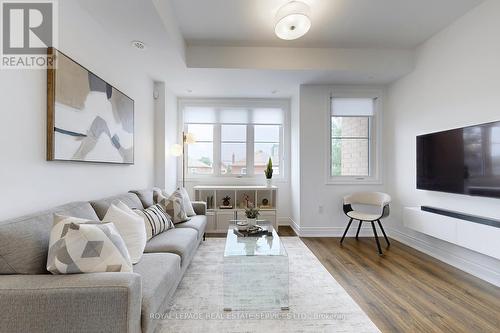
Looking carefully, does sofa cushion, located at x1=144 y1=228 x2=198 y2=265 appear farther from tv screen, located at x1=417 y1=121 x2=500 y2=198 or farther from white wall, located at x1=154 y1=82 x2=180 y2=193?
tv screen, located at x1=417 y1=121 x2=500 y2=198

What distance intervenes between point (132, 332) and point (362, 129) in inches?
168

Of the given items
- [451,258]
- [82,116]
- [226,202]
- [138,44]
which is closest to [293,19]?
[138,44]

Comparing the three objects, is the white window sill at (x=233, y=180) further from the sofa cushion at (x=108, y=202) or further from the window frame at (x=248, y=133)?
the sofa cushion at (x=108, y=202)

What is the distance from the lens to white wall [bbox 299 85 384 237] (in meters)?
4.14

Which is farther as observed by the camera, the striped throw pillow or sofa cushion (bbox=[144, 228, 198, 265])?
the striped throw pillow

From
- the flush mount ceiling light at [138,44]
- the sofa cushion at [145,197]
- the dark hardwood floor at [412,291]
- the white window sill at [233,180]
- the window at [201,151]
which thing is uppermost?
the flush mount ceiling light at [138,44]

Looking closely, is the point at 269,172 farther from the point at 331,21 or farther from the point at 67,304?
the point at 67,304

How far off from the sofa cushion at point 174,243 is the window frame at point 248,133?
2326 mm

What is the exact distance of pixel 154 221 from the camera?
2.47m

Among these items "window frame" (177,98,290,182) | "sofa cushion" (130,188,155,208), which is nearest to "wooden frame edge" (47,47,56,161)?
"sofa cushion" (130,188,155,208)

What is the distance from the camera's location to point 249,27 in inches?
119

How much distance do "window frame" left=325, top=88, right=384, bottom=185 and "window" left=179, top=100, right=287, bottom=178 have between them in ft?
3.44

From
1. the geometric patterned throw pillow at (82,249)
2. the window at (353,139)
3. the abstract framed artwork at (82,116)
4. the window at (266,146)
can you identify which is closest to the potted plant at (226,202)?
the window at (266,146)

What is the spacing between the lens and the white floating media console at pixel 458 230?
2.30m
